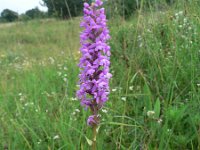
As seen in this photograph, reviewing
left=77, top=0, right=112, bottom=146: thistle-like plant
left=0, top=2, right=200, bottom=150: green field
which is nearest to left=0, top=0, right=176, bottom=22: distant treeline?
left=0, top=2, right=200, bottom=150: green field

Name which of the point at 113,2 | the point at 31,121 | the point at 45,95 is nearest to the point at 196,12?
the point at 113,2

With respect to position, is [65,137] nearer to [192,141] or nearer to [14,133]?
[14,133]

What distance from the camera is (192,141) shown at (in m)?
2.04

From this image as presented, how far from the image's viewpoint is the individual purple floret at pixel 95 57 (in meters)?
1.49

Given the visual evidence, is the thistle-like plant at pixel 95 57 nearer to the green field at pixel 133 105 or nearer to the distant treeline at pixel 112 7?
the green field at pixel 133 105

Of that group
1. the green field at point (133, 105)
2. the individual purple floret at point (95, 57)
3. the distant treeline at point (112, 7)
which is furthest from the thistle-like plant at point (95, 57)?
the distant treeline at point (112, 7)

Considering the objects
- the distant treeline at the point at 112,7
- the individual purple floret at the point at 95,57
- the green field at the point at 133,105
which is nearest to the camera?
the individual purple floret at the point at 95,57

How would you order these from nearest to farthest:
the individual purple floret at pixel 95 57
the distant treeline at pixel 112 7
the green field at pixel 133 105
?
the individual purple floret at pixel 95 57 < the green field at pixel 133 105 < the distant treeline at pixel 112 7

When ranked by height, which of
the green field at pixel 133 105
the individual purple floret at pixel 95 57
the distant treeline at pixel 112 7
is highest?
the distant treeline at pixel 112 7

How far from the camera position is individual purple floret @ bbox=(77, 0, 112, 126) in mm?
1489

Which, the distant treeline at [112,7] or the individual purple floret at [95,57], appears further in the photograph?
the distant treeline at [112,7]

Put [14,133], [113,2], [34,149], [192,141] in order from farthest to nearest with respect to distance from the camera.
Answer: [113,2] → [14,133] → [34,149] → [192,141]

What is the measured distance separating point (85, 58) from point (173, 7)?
2.92 m

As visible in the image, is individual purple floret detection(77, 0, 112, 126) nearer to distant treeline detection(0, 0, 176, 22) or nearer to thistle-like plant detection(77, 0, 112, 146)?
thistle-like plant detection(77, 0, 112, 146)
